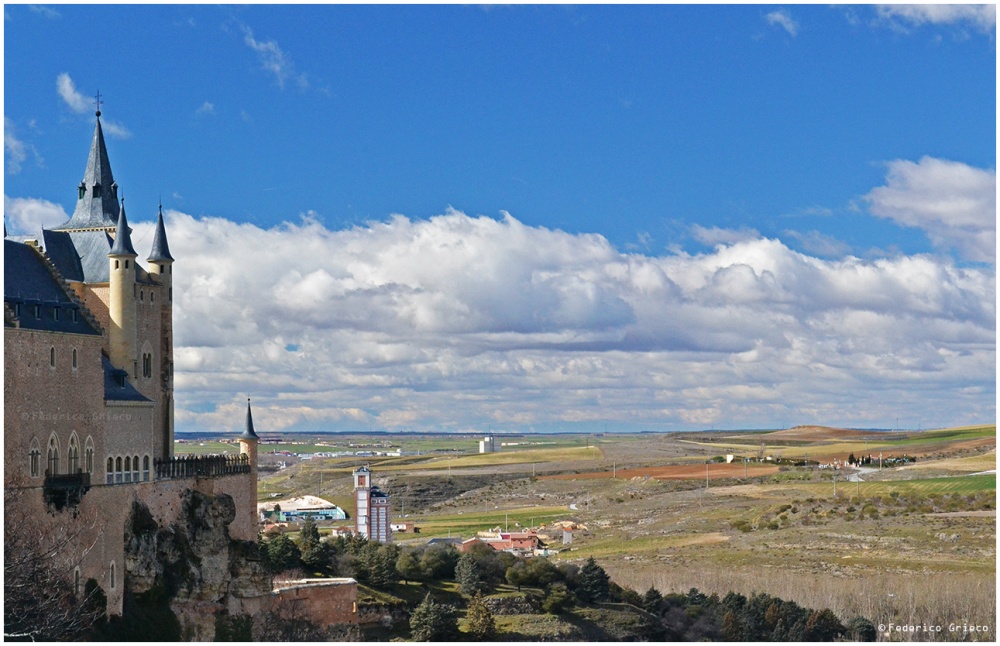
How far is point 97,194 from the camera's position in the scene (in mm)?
58656

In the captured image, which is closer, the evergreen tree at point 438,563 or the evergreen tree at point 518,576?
the evergreen tree at point 438,563

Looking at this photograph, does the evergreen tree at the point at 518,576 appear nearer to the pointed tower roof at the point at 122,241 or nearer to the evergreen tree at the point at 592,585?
the evergreen tree at the point at 592,585

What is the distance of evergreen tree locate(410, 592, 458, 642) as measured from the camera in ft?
212

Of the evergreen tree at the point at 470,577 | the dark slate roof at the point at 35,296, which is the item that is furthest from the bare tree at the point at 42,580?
the evergreen tree at the point at 470,577

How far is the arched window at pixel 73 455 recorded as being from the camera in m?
47.4

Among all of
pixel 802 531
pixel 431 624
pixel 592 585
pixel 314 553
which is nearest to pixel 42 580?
pixel 431 624

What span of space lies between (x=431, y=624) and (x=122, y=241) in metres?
24.2

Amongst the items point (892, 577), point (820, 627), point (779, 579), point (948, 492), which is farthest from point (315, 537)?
point (948, 492)

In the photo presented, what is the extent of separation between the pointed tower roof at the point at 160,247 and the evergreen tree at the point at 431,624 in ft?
69.9

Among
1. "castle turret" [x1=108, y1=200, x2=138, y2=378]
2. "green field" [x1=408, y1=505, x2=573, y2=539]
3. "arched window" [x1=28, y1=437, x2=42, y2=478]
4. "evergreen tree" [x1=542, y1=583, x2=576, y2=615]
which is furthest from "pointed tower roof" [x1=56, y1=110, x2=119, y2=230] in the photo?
"green field" [x1=408, y1=505, x2=573, y2=539]

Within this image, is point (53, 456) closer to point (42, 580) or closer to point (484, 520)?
point (42, 580)

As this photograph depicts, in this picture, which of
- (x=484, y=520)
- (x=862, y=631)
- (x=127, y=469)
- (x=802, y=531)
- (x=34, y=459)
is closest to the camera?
(x=34, y=459)

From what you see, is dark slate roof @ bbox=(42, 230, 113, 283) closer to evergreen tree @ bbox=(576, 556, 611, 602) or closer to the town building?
evergreen tree @ bbox=(576, 556, 611, 602)

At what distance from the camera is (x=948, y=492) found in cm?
13938
